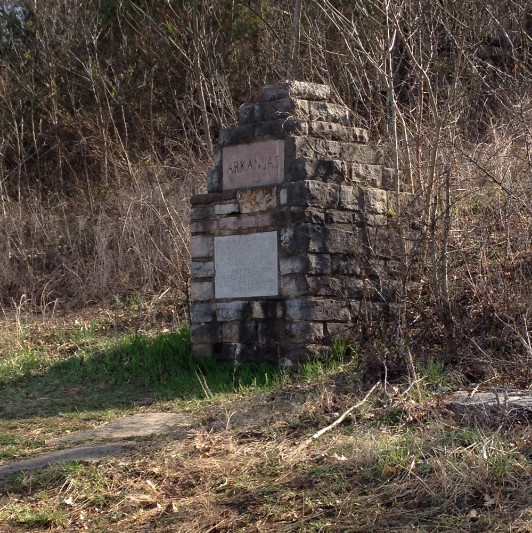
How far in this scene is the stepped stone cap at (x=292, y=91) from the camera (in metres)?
8.05

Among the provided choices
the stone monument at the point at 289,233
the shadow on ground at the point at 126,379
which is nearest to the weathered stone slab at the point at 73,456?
the shadow on ground at the point at 126,379

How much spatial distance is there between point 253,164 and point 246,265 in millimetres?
870

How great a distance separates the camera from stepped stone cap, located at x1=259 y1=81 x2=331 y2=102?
805cm

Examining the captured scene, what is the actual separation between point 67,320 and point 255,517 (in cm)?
727

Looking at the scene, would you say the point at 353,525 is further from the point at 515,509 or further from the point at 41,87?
the point at 41,87

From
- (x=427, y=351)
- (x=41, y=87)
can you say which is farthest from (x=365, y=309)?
(x=41, y=87)

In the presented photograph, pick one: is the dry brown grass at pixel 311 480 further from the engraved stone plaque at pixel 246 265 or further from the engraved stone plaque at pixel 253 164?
the engraved stone plaque at pixel 253 164

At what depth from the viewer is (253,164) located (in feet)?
26.7

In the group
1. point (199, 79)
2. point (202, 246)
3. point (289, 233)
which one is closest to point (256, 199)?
point (289, 233)

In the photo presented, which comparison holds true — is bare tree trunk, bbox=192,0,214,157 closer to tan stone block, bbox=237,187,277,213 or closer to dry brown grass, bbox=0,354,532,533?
tan stone block, bbox=237,187,277,213

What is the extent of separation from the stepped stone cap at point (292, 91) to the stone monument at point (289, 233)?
11 millimetres

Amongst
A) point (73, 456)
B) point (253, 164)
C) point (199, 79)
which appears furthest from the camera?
point (199, 79)

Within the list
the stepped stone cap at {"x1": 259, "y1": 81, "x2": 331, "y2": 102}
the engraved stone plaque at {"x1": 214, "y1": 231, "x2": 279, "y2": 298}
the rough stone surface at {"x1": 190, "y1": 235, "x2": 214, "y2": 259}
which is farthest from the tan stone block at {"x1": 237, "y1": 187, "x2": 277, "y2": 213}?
the stepped stone cap at {"x1": 259, "y1": 81, "x2": 331, "y2": 102}

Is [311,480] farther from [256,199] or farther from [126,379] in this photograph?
[126,379]
